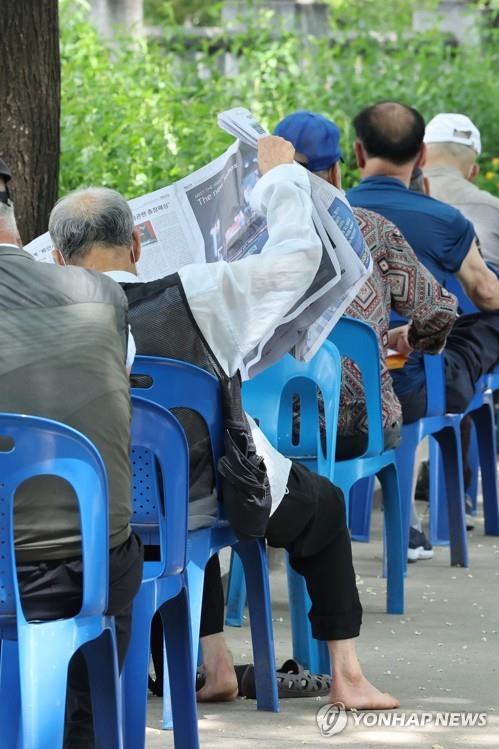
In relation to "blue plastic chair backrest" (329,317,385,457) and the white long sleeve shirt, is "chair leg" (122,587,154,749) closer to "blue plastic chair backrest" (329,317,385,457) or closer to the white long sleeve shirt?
the white long sleeve shirt

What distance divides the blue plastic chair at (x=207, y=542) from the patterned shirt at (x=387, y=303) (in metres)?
1.28

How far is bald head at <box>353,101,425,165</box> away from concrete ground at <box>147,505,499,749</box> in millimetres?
1696

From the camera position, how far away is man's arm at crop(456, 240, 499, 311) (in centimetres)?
643

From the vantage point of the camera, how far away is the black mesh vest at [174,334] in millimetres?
3832

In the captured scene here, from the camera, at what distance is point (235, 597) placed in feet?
17.8

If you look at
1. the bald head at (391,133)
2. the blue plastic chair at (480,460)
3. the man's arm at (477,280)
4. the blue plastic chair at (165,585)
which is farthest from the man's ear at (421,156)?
the blue plastic chair at (165,585)

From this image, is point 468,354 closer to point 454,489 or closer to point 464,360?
point 464,360

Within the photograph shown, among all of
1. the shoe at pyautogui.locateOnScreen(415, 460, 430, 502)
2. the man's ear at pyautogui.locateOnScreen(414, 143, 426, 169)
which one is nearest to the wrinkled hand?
the man's ear at pyautogui.locateOnScreen(414, 143, 426, 169)

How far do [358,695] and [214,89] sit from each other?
24.2 ft

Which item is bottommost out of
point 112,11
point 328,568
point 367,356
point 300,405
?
point 328,568

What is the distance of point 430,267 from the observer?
6262mm

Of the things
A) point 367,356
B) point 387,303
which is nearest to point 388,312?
point 387,303

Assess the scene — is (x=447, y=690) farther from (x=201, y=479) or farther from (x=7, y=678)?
(x=7, y=678)

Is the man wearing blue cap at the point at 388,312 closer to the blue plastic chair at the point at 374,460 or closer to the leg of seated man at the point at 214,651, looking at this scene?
the blue plastic chair at the point at 374,460
